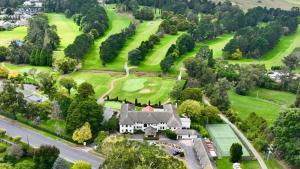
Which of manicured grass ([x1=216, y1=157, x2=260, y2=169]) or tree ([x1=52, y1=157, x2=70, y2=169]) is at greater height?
tree ([x1=52, y1=157, x2=70, y2=169])

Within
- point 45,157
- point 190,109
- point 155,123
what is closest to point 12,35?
point 155,123

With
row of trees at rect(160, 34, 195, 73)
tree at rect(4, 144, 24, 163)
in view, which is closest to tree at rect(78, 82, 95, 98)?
tree at rect(4, 144, 24, 163)

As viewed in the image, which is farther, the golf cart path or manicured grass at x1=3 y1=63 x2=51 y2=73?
manicured grass at x1=3 y1=63 x2=51 y2=73

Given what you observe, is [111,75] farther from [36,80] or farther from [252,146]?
[252,146]

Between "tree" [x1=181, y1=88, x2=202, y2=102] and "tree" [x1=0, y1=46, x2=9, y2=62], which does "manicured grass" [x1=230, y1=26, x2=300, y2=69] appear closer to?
"tree" [x1=181, y1=88, x2=202, y2=102]

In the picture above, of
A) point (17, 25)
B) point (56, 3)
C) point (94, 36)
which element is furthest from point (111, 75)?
point (56, 3)
